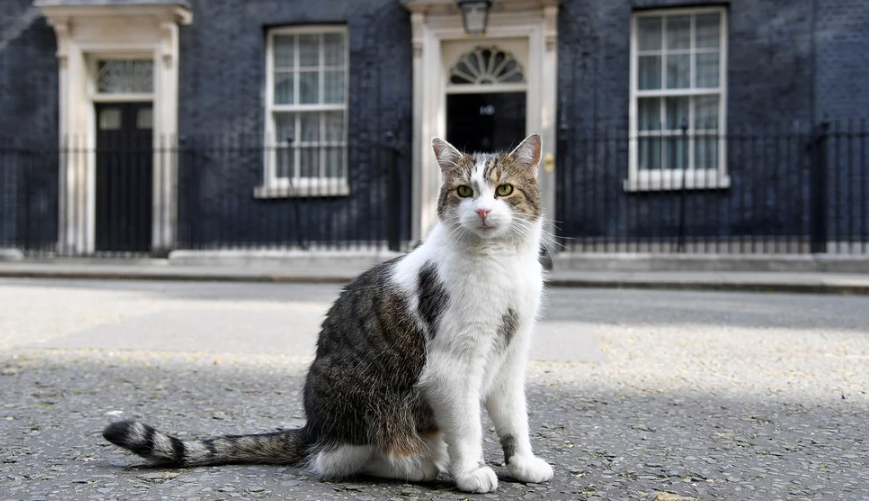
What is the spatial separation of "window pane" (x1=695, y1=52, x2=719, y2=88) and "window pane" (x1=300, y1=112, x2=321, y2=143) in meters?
6.30

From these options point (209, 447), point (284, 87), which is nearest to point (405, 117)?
point (284, 87)

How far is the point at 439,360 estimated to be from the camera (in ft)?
Result: 8.03

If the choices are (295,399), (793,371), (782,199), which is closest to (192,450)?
(295,399)

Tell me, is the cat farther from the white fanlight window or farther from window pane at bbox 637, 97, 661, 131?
the white fanlight window

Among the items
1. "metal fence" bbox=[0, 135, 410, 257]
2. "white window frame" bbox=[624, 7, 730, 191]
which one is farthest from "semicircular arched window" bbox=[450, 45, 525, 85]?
"white window frame" bbox=[624, 7, 730, 191]

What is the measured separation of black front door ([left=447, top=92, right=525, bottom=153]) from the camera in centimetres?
1412

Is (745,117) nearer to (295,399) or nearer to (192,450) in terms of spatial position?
(295,399)

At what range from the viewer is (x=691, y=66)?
13.5 metres

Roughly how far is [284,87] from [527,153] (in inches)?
493

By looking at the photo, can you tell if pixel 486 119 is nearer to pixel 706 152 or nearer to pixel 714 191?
pixel 706 152

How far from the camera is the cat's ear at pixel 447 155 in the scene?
273 centimetres

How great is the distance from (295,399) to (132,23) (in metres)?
12.5

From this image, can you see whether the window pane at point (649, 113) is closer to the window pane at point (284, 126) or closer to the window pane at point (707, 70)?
the window pane at point (707, 70)

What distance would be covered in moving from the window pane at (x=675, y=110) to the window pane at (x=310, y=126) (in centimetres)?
580
